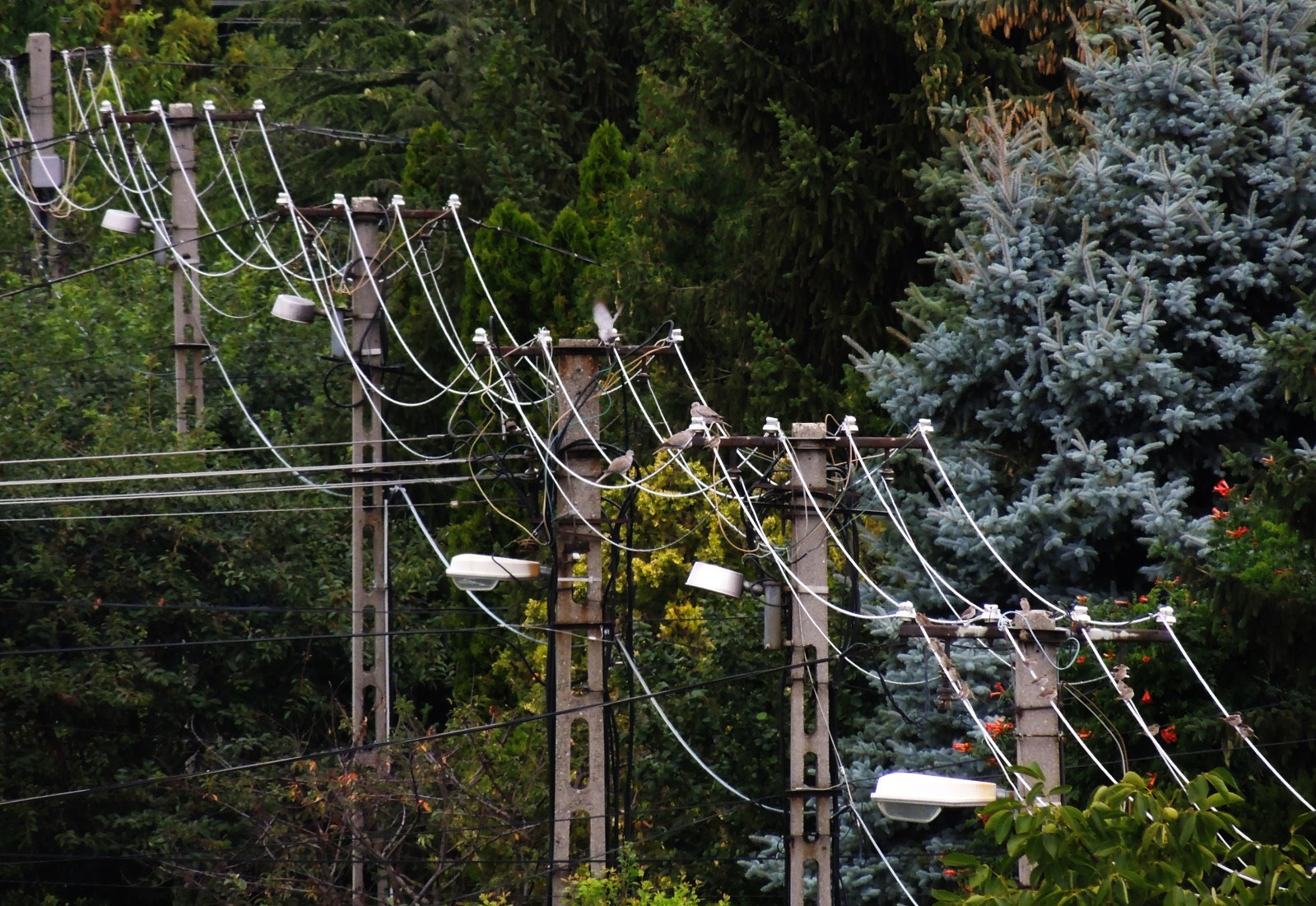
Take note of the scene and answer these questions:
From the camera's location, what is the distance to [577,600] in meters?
13.9

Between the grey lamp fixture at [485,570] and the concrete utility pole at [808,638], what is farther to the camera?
the grey lamp fixture at [485,570]

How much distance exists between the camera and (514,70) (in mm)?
32031

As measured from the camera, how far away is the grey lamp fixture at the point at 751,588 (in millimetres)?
11695

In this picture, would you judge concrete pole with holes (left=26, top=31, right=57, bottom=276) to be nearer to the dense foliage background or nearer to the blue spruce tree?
the dense foliage background

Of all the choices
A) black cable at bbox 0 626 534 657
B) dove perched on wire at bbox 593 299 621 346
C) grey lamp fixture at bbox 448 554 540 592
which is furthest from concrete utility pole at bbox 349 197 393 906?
dove perched on wire at bbox 593 299 621 346

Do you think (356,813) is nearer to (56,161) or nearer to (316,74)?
(56,161)

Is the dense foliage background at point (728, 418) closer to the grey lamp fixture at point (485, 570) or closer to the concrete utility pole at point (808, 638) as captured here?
the concrete utility pole at point (808, 638)

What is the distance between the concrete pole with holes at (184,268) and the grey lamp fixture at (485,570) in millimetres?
9874

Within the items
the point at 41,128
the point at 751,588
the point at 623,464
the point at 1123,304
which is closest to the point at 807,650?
the point at 751,588

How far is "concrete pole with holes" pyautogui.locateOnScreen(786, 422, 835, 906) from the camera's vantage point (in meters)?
12.3

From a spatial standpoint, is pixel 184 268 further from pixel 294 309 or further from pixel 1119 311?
pixel 1119 311

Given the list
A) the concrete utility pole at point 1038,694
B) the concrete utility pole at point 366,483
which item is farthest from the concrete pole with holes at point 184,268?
the concrete utility pole at point 1038,694

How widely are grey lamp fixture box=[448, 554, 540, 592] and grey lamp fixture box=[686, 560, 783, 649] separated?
4.73ft

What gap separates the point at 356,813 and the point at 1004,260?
7.15 metres
